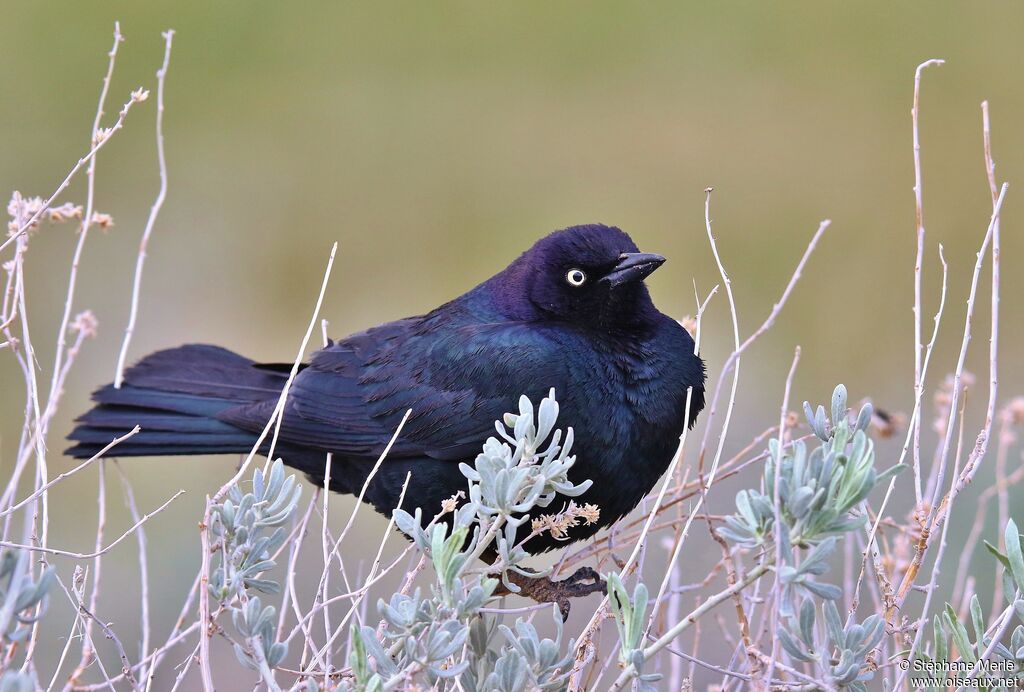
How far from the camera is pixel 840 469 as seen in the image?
1880 mm

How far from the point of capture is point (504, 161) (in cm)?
892

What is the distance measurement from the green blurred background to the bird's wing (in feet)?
10.2

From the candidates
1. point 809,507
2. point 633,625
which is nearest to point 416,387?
point 633,625

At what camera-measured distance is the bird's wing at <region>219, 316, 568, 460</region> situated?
3.42m

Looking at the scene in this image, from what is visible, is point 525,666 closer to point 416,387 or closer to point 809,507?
point 809,507

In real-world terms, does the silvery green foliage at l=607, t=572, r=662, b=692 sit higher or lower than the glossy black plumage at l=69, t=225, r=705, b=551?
lower

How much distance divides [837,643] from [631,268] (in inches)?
66.9

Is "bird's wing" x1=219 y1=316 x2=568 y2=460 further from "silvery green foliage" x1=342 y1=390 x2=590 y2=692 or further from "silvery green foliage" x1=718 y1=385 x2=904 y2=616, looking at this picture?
"silvery green foliage" x1=718 y1=385 x2=904 y2=616

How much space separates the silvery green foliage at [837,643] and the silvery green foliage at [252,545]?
833mm

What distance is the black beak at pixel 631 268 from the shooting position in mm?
3484

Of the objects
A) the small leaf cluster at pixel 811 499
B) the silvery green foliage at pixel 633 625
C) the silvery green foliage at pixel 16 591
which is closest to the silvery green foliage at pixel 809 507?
the small leaf cluster at pixel 811 499

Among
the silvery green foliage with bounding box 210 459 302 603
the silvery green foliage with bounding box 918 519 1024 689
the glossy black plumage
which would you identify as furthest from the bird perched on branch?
the silvery green foliage with bounding box 210 459 302 603

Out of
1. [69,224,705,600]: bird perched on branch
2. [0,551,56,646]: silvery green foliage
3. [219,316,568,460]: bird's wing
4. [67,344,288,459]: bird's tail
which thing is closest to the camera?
[0,551,56,646]: silvery green foliage

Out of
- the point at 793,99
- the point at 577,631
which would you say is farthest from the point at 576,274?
the point at 793,99
